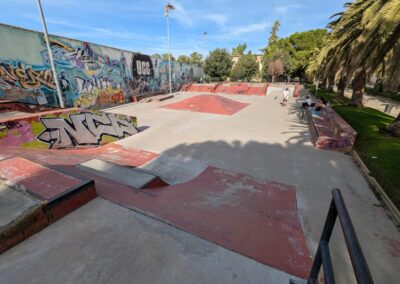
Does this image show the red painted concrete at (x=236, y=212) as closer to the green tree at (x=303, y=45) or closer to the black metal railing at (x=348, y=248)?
the black metal railing at (x=348, y=248)

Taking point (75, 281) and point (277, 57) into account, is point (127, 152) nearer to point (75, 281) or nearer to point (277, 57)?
point (75, 281)

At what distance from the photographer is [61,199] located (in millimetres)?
2791

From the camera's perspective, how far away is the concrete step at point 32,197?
2.36 metres

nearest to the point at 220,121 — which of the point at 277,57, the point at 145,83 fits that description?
the point at 145,83

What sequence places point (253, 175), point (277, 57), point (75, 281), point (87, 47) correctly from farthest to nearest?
1. point (277, 57)
2. point (87, 47)
3. point (253, 175)
4. point (75, 281)

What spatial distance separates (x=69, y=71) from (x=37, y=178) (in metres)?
14.8

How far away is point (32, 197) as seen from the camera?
8.84 ft

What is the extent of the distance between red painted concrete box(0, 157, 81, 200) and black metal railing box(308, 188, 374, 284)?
10.7 ft

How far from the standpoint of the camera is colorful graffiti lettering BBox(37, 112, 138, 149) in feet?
23.3

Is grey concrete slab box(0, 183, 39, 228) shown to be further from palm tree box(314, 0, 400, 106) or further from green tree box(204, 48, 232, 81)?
green tree box(204, 48, 232, 81)

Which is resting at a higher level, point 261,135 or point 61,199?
point 61,199

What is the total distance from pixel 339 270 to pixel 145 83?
24088 millimetres

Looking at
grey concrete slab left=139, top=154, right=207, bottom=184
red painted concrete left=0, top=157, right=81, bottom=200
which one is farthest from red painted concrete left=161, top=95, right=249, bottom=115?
red painted concrete left=0, top=157, right=81, bottom=200

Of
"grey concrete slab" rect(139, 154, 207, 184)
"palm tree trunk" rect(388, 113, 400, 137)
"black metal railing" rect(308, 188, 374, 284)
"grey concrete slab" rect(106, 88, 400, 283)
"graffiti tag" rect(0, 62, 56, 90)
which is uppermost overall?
"graffiti tag" rect(0, 62, 56, 90)
